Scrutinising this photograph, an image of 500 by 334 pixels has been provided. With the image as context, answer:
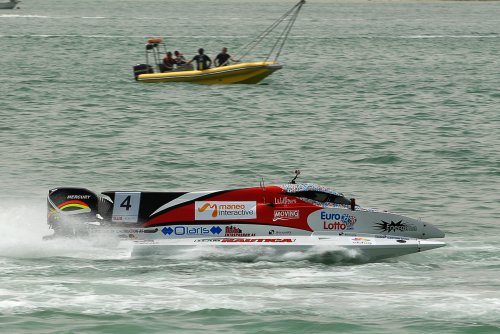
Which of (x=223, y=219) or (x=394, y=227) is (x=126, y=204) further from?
(x=394, y=227)

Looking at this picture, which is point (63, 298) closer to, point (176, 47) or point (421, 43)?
point (176, 47)

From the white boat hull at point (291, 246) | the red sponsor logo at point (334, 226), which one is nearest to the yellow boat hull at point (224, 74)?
the red sponsor logo at point (334, 226)

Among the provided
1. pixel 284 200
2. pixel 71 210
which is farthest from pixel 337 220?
pixel 71 210

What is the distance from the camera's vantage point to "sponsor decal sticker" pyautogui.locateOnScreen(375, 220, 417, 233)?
1914cm

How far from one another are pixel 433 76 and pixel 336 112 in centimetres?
1603

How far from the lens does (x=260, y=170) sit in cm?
2828

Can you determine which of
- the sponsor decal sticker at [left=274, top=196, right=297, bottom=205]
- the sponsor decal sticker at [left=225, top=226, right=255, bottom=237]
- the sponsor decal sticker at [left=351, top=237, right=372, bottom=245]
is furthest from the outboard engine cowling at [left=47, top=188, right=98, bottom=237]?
the sponsor decal sticker at [left=351, top=237, right=372, bottom=245]

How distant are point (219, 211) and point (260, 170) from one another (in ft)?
31.0

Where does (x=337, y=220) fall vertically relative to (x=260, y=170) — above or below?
below

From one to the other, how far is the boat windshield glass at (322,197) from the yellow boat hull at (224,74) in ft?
91.8

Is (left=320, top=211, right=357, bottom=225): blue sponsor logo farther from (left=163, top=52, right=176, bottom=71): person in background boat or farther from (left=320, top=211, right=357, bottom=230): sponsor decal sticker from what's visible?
(left=163, top=52, right=176, bottom=71): person in background boat

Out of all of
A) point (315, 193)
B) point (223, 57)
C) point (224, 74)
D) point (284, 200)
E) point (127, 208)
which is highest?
point (223, 57)

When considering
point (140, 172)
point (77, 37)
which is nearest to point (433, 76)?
point (140, 172)

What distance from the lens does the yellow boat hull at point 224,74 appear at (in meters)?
47.1
